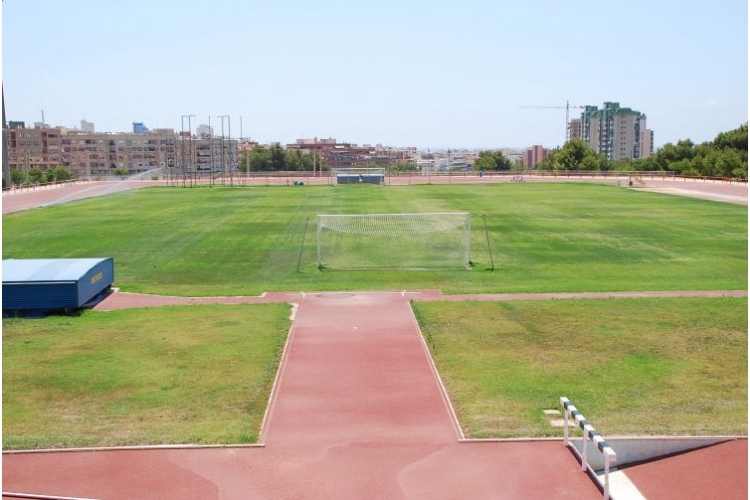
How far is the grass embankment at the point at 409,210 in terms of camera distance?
28406 mm

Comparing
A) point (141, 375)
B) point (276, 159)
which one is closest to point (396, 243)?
point (141, 375)

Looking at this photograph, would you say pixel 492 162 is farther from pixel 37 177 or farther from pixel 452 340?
pixel 452 340

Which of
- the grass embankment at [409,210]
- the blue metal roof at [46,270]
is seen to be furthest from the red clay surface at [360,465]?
the grass embankment at [409,210]

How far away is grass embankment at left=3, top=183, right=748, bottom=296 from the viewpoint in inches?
1118

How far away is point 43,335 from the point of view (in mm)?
20156

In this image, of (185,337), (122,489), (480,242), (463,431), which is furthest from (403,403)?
(480,242)

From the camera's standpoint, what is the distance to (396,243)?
37.6 metres

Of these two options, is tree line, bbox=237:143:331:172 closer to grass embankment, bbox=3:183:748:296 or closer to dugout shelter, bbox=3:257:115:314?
grass embankment, bbox=3:183:748:296

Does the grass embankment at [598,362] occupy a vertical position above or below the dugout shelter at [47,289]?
below

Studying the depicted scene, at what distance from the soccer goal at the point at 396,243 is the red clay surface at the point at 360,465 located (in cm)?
1743

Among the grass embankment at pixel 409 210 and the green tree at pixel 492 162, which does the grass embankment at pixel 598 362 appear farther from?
the green tree at pixel 492 162

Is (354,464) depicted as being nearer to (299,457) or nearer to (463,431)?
(299,457)

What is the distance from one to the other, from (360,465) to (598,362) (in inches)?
301

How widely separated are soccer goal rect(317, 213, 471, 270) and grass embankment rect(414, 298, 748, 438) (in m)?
8.93
